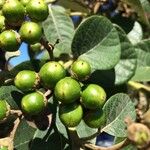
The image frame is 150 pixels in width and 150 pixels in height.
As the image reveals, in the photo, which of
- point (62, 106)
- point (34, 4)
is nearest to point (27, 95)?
point (62, 106)

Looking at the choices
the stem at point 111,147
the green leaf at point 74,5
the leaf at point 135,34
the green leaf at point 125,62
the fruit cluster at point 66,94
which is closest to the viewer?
the stem at point 111,147

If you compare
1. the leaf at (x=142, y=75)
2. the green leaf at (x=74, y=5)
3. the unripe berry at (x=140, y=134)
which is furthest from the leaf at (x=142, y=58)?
the unripe berry at (x=140, y=134)

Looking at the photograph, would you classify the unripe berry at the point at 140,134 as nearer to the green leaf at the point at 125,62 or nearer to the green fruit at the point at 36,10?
the green fruit at the point at 36,10

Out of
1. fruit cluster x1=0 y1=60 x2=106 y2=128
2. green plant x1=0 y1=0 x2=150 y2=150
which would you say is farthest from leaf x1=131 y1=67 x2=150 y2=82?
fruit cluster x1=0 y1=60 x2=106 y2=128

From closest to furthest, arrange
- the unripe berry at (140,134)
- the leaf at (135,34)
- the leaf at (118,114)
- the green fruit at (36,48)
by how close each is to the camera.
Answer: the unripe berry at (140,134)
the leaf at (118,114)
the green fruit at (36,48)
the leaf at (135,34)

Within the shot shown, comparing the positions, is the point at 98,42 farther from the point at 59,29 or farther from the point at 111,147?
the point at 59,29

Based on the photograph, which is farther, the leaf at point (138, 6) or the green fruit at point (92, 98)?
the leaf at point (138, 6)

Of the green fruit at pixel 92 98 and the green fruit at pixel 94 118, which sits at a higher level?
the green fruit at pixel 92 98
